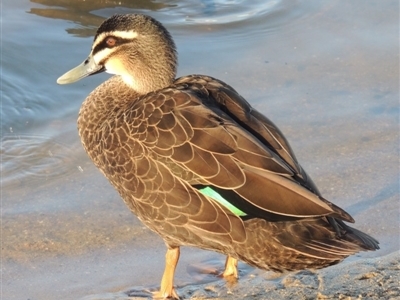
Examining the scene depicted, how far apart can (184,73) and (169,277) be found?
2.81m

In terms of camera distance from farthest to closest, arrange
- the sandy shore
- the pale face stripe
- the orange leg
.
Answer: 1. the pale face stripe
2. the orange leg
3. the sandy shore

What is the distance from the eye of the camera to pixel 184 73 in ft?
23.9

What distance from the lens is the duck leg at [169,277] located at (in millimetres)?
4766

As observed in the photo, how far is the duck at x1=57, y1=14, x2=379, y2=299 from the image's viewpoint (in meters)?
4.29

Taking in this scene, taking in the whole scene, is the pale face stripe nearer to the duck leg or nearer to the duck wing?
the duck wing

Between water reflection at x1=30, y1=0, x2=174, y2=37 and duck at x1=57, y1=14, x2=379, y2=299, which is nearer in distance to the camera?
duck at x1=57, y1=14, x2=379, y2=299

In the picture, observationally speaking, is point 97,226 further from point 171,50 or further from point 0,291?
point 171,50

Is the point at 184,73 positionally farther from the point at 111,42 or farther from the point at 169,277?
the point at 169,277

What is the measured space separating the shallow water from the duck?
57cm

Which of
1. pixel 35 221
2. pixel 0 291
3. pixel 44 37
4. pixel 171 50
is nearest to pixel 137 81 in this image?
pixel 171 50

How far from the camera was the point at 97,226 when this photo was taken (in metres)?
5.41

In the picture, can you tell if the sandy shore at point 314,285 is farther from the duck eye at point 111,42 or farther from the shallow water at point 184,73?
the duck eye at point 111,42

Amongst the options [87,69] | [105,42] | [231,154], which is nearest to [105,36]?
[105,42]

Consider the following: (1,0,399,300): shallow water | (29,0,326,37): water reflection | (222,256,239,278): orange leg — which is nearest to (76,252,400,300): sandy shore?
(222,256,239,278): orange leg
